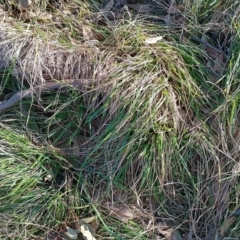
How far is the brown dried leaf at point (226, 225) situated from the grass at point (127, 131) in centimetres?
2

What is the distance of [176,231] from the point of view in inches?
101

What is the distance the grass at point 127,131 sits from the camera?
2529 mm

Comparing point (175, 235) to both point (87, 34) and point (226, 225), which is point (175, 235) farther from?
point (87, 34)

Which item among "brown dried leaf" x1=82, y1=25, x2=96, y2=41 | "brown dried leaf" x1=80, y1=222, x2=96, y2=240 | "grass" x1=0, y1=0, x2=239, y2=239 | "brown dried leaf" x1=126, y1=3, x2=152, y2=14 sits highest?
"brown dried leaf" x1=126, y1=3, x2=152, y2=14

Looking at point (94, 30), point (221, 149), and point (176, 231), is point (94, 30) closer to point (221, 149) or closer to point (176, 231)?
point (221, 149)

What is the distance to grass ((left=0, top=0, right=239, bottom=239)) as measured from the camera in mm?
2529

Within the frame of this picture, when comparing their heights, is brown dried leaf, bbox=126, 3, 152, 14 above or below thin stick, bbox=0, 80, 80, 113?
above

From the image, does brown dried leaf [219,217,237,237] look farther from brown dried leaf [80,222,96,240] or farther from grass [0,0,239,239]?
brown dried leaf [80,222,96,240]

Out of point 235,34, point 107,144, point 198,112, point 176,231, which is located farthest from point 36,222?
point 235,34

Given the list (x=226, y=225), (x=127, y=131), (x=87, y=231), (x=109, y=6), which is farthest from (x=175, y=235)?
(x=109, y=6)

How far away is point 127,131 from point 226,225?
2.30 ft

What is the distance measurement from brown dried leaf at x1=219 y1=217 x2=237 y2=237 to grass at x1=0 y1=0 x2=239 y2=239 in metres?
0.02

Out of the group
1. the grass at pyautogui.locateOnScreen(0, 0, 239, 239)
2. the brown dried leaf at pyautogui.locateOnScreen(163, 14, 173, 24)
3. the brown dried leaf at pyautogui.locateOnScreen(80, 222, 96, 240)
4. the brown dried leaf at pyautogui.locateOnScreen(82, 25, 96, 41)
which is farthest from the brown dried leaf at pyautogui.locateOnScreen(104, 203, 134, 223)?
the brown dried leaf at pyautogui.locateOnScreen(163, 14, 173, 24)

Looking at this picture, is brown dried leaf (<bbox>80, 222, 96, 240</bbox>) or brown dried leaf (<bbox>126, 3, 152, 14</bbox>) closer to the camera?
brown dried leaf (<bbox>80, 222, 96, 240</bbox>)
